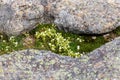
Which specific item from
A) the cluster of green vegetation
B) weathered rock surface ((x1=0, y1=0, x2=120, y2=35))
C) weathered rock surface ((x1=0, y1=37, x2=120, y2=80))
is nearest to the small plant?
the cluster of green vegetation

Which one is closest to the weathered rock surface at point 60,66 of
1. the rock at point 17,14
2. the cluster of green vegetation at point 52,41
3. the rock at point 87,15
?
the cluster of green vegetation at point 52,41

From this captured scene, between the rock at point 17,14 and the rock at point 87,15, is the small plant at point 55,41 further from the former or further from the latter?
the rock at point 17,14

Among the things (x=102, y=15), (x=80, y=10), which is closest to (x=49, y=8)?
(x=80, y=10)

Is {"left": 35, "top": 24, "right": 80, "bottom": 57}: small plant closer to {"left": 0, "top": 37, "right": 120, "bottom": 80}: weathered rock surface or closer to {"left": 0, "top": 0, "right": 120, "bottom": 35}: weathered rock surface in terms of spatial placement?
{"left": 0, "top": 0, "right": 120, "bottom": 35}: weathered rock surface

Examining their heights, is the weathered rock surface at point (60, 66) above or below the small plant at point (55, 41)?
above

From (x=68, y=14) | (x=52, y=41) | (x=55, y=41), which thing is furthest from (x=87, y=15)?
(x=52, y=41)

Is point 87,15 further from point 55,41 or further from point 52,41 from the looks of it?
point 52,41
